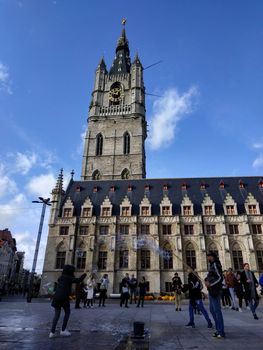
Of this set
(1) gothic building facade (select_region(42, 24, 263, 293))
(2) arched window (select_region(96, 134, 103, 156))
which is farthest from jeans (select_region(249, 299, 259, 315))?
(2) arched window (select_region(96, 134, 103, 156))

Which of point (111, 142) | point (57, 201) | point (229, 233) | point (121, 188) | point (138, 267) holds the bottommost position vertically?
point (138, 267)

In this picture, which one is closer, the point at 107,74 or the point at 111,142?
the point at 111,142

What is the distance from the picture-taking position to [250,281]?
9992 mm

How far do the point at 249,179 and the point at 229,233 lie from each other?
10859 mm

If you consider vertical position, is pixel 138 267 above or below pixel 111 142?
below

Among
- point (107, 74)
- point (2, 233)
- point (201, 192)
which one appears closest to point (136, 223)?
point (201, 192)

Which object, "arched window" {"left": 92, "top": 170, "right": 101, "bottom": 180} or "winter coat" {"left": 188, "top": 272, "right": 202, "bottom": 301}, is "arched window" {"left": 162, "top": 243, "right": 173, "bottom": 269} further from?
"winter coat" {"left": 188, "top": 272, "right": 202, "bottom": 301}

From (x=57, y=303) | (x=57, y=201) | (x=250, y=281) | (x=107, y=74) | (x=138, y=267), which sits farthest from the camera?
(x=107, y=74)

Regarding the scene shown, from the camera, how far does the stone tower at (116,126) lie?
50.3 m

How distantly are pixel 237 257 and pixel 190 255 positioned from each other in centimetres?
561

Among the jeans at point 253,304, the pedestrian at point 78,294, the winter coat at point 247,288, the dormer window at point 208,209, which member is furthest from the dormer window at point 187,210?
the jeans at point 253,304

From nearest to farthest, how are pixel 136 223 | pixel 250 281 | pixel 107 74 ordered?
pixel 250 281, pixel 136 223, pixel 107 74

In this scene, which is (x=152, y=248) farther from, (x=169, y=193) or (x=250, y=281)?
(x=250, y=281)

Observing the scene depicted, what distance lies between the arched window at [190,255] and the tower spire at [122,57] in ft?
164
